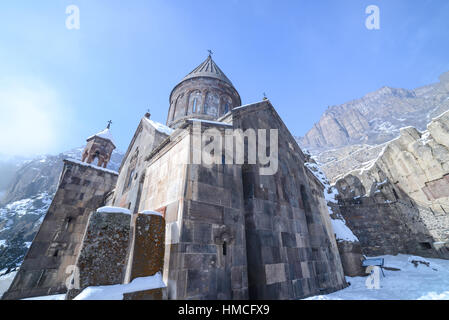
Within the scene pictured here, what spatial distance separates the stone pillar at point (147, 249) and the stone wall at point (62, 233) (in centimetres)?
829

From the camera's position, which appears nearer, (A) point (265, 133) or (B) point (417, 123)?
(A) point (265, 133)

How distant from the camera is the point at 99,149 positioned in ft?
41.3

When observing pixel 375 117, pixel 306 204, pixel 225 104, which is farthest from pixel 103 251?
pixel 375 117

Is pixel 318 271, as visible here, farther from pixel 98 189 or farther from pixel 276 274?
pixel 98 189

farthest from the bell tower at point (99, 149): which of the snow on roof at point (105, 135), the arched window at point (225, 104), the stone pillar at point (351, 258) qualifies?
the stone pillar at point (351, 258)

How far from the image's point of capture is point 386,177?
589 inches

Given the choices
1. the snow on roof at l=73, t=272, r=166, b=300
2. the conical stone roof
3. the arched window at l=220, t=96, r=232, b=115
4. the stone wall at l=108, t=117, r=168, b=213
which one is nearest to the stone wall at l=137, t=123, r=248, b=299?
the snow on roof at l=73, t=272, r=166, b=300

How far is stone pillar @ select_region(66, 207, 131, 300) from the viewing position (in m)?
2.32

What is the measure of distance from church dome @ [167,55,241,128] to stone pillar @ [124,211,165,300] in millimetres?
11057

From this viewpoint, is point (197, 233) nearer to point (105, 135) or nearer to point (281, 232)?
point (281, 232)

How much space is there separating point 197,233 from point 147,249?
904 mm

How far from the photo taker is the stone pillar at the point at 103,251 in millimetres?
2324
